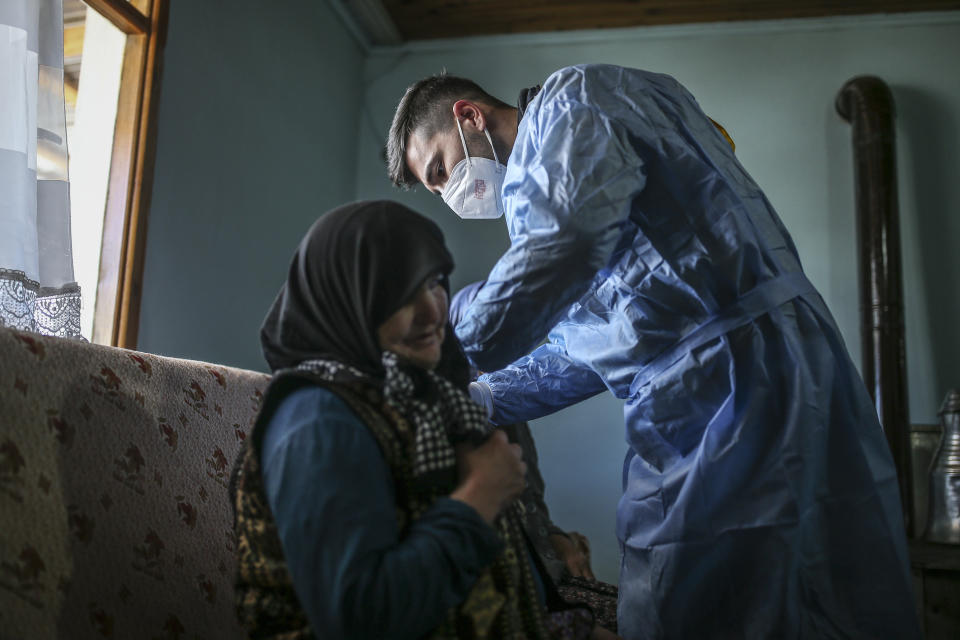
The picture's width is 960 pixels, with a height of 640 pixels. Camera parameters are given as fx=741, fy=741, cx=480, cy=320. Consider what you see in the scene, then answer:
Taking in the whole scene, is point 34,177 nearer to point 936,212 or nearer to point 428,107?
point 428,107

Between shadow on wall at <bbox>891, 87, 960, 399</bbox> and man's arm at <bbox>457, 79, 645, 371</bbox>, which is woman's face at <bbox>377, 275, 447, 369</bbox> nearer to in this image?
man's arm at <bbox>457, 79, 645, 371</bbox>

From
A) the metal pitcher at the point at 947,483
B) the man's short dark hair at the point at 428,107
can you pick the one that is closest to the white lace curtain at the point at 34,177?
the man's short dark hair at the point at 428,107

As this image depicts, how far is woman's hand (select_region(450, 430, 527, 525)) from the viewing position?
712mm

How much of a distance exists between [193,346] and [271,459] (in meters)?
1.57

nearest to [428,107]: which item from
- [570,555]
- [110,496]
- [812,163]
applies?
[110,496]

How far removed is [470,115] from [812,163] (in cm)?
207

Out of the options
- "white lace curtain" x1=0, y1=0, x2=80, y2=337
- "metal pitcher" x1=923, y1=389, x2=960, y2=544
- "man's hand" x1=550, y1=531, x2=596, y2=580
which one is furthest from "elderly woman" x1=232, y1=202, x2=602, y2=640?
"metal pitcher" x1=923, y1=389, x2=960, y2=544

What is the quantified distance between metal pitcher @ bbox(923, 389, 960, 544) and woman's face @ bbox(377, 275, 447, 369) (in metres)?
2.34

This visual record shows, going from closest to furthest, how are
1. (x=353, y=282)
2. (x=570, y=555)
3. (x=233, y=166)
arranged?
(x=353, y=282) < (x=570, y=555) < (x=233, y=166)

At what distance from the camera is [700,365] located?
3.37 feet

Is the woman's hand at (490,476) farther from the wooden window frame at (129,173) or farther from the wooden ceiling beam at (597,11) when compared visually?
the wooden ceiling beam at (597,11)

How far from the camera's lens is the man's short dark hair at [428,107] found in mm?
1501

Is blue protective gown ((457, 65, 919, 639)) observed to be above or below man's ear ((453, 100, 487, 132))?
below

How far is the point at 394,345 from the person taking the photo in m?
0.77
